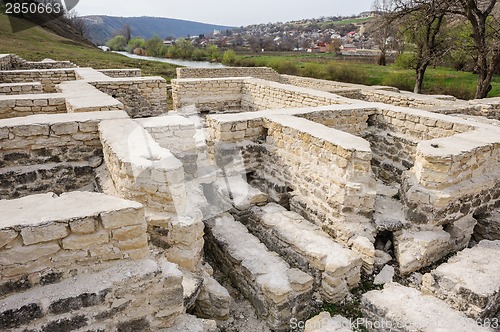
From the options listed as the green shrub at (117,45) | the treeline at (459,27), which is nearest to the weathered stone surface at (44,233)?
the treeline at (459,27)

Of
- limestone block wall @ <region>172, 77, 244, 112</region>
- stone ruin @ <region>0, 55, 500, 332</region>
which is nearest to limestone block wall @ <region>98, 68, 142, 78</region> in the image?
limestone block wall @ <region>172, 77, 244, 112</region>

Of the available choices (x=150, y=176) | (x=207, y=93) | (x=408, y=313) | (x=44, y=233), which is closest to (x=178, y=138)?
(x=150, y=176)

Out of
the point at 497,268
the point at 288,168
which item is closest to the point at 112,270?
the point at 288,168

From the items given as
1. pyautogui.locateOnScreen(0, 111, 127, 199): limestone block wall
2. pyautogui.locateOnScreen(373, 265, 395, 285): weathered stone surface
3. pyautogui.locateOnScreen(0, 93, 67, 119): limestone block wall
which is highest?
pyautogui.locateOnScreen(0, 93, 67, 119): limestone block wall

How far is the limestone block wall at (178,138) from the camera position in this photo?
5734mm

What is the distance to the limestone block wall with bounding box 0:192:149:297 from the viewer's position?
2.32 meters

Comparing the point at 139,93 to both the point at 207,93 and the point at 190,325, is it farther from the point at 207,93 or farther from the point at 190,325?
the point at 190,325

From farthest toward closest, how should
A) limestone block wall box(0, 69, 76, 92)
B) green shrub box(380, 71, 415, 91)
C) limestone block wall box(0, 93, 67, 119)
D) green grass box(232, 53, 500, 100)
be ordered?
green shrub box(380, 71, 415, 91), green grass box(232, 53, 500, 100), limestone block wall box(0, 69, 76, 92), limestone block wall box(0, 93, 67, 119)

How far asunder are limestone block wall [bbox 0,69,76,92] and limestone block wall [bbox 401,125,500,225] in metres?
9.93

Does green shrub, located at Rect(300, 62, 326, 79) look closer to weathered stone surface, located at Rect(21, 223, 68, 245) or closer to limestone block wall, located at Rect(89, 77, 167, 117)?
limestone block wall, located at Rect(89, 77, 167, 117)

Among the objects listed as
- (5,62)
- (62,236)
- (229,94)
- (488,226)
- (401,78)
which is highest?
(5,62)

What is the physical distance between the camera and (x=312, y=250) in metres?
4.00

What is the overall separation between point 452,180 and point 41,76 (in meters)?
10.7

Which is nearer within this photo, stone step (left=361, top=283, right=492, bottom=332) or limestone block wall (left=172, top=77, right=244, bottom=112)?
stone step (left=361, top=283, right=492, bottom=332)
